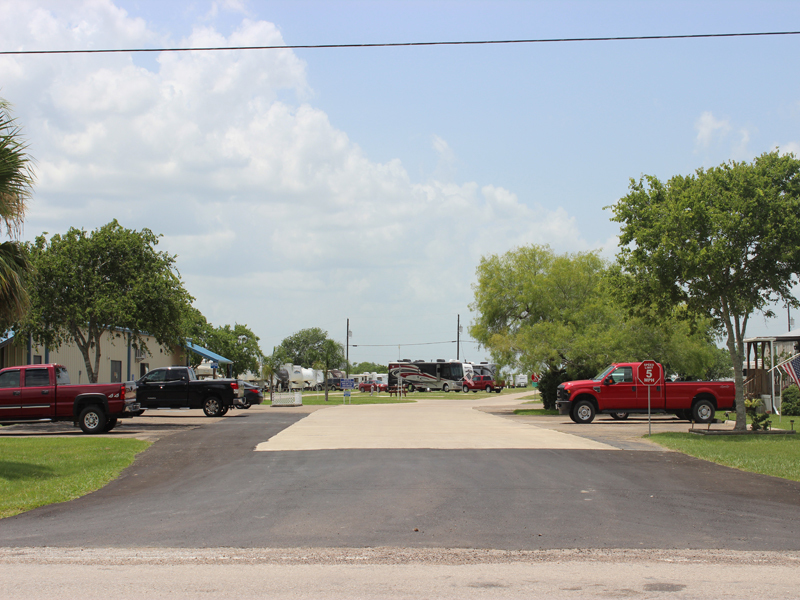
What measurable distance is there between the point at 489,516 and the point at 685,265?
13.6 m

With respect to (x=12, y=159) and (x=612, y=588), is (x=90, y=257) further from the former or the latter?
(x=612, y=588)

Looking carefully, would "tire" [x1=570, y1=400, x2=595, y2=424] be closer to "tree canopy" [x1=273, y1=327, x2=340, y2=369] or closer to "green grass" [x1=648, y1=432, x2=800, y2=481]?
"green grass" [x1=648, y1=432, x2=800, y2=481]

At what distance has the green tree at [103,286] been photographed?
25406mm

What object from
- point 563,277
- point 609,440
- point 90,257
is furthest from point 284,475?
point 563,277

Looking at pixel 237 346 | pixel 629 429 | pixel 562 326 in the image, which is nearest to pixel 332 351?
pixel 237 346

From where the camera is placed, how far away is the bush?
29562 mm

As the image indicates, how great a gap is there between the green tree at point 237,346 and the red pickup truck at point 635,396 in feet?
182

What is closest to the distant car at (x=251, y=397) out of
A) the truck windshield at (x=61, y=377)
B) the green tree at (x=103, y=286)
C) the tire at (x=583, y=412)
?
the green tree at (x=103, y=286)

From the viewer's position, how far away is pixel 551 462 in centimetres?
1477

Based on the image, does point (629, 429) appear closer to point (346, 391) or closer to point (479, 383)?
point (346, 391)

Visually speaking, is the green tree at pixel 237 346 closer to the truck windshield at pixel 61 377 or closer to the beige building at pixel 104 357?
the beige building at pixel 104 357

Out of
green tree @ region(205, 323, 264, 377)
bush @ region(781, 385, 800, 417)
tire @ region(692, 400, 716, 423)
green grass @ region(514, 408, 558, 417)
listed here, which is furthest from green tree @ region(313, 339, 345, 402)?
tire @ region(692, 400, 716, 423)

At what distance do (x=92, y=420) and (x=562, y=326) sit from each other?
2139cm

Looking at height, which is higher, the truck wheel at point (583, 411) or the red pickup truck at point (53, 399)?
the red pickup truck at point (53, 399)
